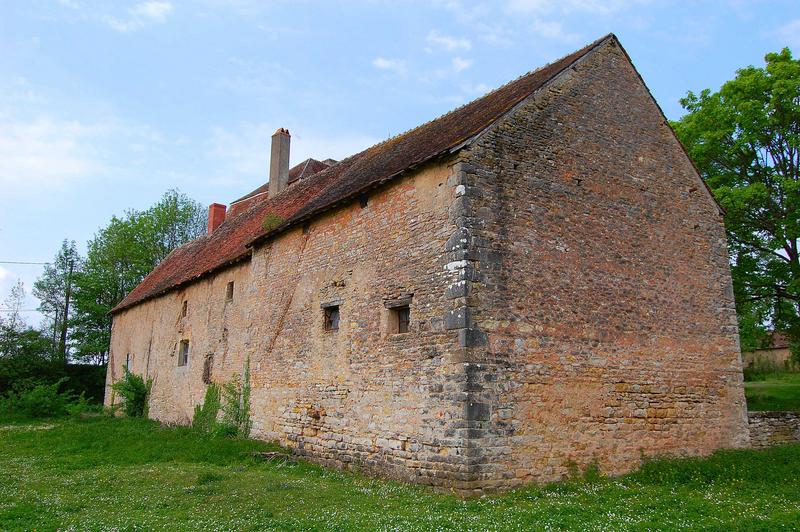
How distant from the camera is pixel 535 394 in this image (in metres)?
9.70

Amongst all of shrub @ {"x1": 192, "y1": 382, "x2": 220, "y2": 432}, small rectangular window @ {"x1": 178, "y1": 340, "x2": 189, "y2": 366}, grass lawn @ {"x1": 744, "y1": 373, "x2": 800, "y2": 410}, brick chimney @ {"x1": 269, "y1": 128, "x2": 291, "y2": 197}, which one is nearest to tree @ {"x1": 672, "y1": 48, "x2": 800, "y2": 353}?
grass lawn @ {"x1": 744, "y1": 373, "x2": 800, "y2": 410}

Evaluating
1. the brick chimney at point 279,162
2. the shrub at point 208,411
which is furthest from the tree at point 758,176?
the shrub at point 208,411

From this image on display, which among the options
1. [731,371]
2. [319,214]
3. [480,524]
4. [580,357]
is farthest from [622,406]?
[319,214]

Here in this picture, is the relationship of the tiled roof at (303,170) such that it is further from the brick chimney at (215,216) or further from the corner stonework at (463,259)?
the corner stonework at (463,259)

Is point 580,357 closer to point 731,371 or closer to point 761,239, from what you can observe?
point 731,371

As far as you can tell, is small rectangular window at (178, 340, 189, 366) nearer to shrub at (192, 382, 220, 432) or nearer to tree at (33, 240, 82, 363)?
shrub at (192, 382, 220, 432)

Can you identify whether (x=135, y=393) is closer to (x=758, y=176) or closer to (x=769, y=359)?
(x=758, y=176)

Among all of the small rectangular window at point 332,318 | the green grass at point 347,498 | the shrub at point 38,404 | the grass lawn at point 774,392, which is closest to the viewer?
the green grass at point 347,498

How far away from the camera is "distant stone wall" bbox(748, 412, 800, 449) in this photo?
12773 mm

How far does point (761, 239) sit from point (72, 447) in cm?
1982

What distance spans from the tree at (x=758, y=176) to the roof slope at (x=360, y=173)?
8196 mm

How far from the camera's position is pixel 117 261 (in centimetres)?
3794

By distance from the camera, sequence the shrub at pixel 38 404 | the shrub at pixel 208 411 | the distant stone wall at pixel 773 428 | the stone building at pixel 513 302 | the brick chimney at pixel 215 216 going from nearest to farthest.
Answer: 1. the stone building at pixel 513 302
2. the distant stone wall at pixel 773 428
3. the shrub at pixel 208 411
4. the shrub at pixel 38 404
5. the brick chimney at pixel 215 216

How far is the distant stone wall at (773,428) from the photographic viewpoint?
12773 millimetres
